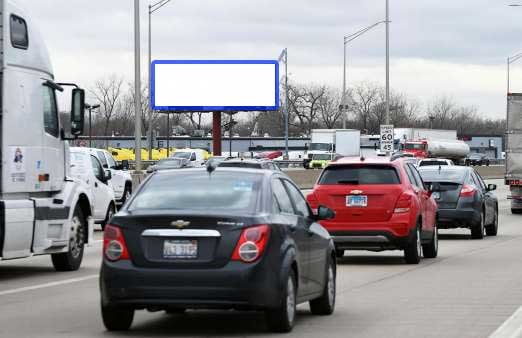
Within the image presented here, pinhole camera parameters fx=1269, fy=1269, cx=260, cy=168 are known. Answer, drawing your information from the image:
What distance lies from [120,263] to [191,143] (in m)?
143

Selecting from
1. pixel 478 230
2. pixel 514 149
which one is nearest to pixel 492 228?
pixel 478 230

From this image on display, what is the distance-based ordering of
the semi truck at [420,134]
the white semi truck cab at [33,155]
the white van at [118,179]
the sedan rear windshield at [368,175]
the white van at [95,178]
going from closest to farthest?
the white semi truck cab at [33,155], the sedan rear windshield at [368,175], the white van at [95,178], the white van at [118,179], the semi truck at [420,134]

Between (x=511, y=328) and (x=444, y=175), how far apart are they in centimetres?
1596

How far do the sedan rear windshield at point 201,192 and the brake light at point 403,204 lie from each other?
336 inches

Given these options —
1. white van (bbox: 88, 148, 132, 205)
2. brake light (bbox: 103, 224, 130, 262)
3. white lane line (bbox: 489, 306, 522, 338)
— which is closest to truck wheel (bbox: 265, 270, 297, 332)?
brake light (bbox: 103, 224, 130, 262)

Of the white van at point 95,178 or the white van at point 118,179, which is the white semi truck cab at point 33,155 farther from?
the white van at point 118,179

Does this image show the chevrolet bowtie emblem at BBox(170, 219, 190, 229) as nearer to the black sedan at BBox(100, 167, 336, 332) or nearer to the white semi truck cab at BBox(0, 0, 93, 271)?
the black sedan at BBox(100, 167, 336, 332)

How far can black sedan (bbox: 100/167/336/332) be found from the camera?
10703 millimetres

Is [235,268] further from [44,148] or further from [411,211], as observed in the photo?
[411,211]

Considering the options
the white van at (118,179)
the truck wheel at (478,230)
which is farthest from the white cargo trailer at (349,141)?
the truck wheel at (478,230)

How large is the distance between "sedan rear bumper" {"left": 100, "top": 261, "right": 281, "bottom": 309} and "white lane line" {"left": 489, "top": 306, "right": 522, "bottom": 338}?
2.13 metres

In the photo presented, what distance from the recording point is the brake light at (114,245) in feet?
35.9

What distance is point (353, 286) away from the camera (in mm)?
16625

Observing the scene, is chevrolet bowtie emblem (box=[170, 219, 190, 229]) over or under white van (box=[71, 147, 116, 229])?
over
